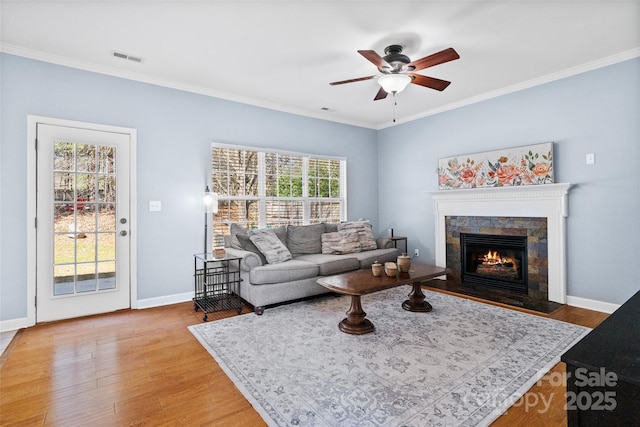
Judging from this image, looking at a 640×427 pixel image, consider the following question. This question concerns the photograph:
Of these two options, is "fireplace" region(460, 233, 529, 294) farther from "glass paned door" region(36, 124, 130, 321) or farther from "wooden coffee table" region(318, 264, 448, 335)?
"glass paned door" region(36, 124, 130, 321)

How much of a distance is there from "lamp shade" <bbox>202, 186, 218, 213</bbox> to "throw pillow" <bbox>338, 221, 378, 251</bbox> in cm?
194

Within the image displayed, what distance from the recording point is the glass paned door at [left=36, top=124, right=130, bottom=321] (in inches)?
128

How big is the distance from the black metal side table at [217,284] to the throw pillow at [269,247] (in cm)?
36

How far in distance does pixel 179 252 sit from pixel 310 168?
8.01 ft

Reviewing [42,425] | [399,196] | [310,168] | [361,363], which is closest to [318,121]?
[310,168]

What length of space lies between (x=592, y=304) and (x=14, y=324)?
19.9 feet

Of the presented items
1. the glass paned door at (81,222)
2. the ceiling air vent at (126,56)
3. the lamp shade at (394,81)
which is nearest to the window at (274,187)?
the glass paned door at (81,222)

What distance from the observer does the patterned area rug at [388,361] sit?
1.82 m

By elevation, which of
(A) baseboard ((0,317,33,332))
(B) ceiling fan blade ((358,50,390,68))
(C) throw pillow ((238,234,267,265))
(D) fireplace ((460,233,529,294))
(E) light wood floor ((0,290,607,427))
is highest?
(B) ceiling fan blade ((358,50,390,68))

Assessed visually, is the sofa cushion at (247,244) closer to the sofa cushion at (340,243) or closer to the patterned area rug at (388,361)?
the patterned area rug at (388,361)

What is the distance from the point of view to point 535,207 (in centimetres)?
398

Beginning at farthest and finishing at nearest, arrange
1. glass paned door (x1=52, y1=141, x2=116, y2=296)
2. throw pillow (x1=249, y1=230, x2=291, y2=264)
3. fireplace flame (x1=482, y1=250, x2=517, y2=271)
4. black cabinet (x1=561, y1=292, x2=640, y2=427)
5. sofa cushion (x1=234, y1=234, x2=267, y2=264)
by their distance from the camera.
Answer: fireplace flame (x1=482, y1=250, x2=517, y2=271), sofa cushion (x1=234, y1=234, x2=267, y2=264), throw pillow (x1=249, y1=230, x2=291, y2=264), glass paned door (x1=52, y1=141, x2=116, y2=296), black cabinet (x1=561, y1=292, x2=640, y2=427)

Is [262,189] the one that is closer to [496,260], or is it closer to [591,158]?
[496,260]

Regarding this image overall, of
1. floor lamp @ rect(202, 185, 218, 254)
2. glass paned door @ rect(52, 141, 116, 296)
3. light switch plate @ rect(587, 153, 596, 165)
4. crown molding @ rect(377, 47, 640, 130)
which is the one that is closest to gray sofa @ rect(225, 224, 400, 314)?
floor lamp @ rect(202, 185, 218, 254)
